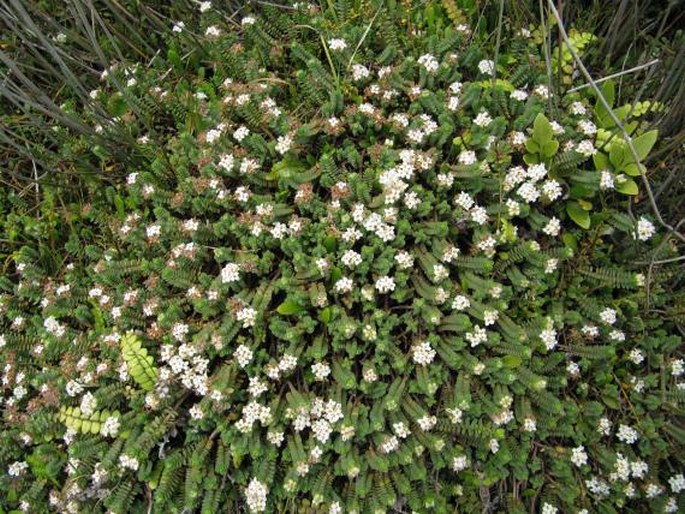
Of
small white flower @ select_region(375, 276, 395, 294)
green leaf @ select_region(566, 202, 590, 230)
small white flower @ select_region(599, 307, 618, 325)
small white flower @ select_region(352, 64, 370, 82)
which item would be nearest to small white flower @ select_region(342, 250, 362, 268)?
small white flower @ select_region(375, 276, 395, 294)

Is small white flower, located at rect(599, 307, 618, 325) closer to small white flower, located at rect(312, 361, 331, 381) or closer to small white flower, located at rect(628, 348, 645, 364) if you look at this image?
small white flower, located at rect(628, 348, 645, 364)

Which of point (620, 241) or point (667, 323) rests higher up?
point (620, 241)

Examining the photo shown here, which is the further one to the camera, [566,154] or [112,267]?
[112,267]

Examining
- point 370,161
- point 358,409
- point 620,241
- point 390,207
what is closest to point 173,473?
point 358,409

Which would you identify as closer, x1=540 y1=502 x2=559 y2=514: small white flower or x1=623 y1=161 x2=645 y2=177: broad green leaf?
x1=540 y1=502 x2=559 y2=514: small white flower

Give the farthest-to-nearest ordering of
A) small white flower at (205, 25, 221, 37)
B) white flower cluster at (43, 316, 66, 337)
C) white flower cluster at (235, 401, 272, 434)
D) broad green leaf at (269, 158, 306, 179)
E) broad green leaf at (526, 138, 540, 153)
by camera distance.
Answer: small white flower at (205, 25, 221, 37) < white flower cluster at (43, 316, 66, 337) < broad green leaf at (269, 158, 306, 179) < broad green leaf at (526, 138, 540, 153) < white flower cluster at (235, 401, 272, 434)

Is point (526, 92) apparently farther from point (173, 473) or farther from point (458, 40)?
point (173, 473)

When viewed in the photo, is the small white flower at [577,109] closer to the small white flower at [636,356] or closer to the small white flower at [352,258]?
the small white flower at [636,356]
